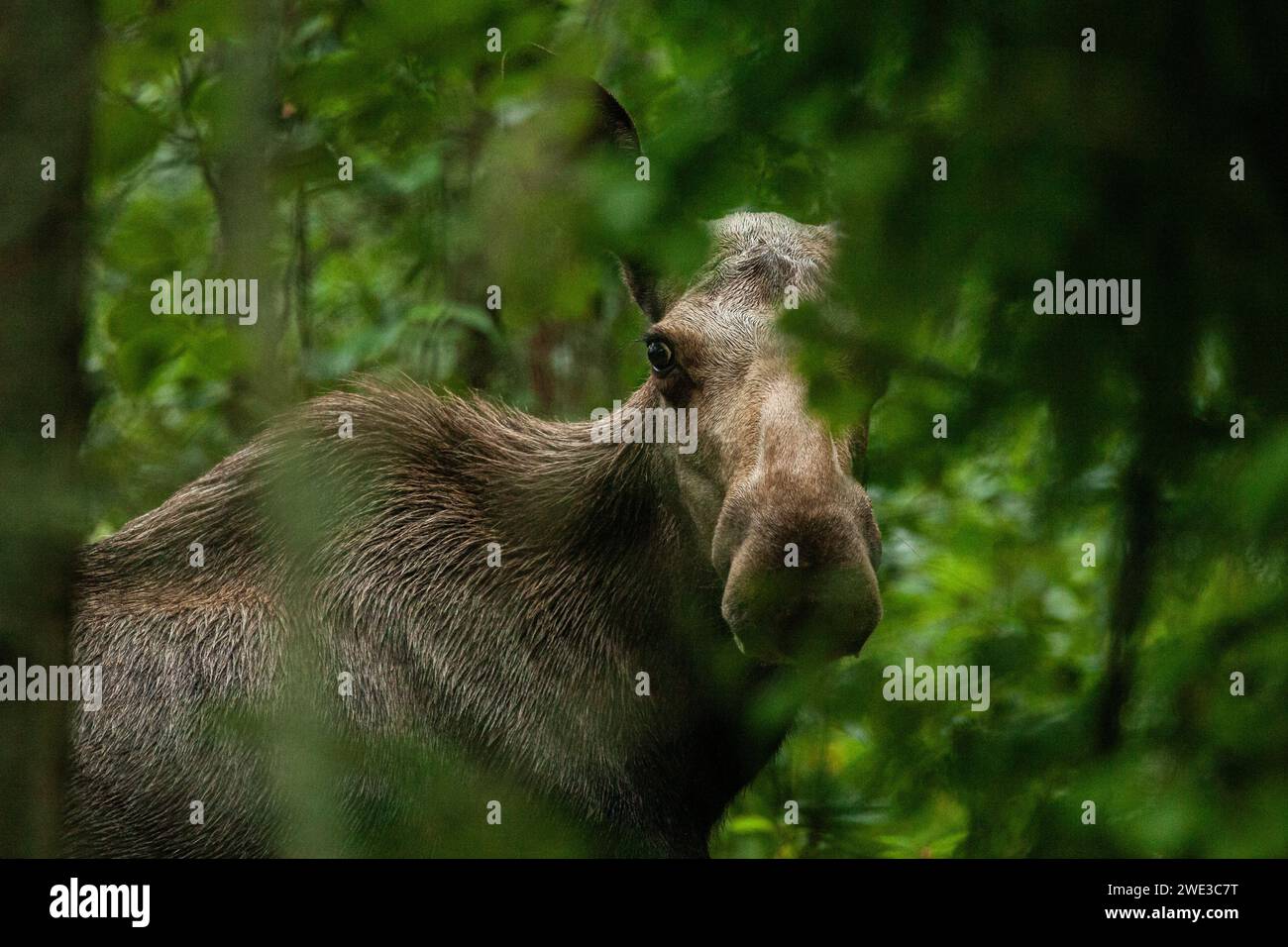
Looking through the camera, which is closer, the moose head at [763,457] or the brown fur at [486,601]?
the moose head at [763,457]

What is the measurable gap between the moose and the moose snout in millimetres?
59

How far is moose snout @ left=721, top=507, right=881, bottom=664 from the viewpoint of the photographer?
4.68m

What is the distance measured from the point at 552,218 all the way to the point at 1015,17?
102 centimetres

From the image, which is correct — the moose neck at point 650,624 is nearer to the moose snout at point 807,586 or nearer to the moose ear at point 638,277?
the moose ear at point 638,277

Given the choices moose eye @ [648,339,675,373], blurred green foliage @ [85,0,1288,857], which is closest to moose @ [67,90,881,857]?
moose eye @ [648,339,675,373]

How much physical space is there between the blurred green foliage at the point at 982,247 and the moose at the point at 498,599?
3.90 ft

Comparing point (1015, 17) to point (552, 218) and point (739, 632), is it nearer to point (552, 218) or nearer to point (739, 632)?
point (552, 218)

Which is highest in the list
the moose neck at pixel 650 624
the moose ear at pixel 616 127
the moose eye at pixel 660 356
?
the moose ear at pixel 616 127

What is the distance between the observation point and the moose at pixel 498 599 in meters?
5.42

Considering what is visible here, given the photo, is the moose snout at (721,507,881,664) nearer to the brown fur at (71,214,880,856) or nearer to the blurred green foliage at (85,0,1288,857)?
the brown fur at (71,214,880,856)

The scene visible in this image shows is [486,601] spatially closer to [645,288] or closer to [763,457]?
[645,288]

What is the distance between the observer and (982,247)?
96.7 inches

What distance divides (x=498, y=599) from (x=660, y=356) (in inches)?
52.5

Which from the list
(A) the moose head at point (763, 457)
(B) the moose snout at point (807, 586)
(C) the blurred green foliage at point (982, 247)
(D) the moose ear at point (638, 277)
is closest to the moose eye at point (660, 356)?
(A) the moose head at point (763, 457)
